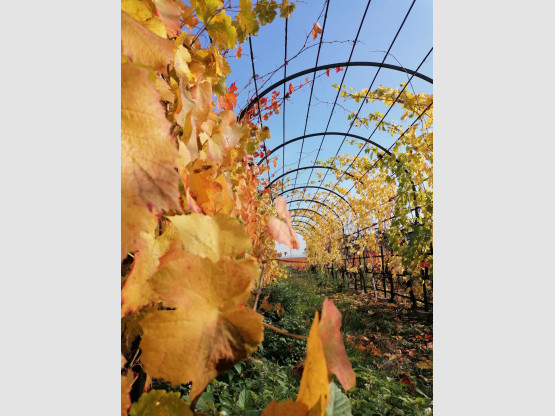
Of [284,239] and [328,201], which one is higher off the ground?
[328,201]

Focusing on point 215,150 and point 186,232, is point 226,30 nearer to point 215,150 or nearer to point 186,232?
point 215,150

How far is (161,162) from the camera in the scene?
254mm

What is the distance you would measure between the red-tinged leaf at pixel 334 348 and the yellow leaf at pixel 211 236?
113 millimetres

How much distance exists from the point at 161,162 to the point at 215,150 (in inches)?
15.3

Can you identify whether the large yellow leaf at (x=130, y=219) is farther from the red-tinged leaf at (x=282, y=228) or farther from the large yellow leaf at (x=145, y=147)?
the red-tinged leaf at (x=282, y=228)

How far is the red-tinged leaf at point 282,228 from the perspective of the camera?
46 centimetres

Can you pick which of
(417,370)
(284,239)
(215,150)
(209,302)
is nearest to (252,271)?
(209,302)

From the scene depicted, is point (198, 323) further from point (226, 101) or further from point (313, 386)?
point (226, 101)

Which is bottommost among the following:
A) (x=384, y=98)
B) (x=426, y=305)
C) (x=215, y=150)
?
(x=426, y=305)

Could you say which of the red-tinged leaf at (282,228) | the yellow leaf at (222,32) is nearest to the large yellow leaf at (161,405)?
the red-tinged leaf at (282,228)

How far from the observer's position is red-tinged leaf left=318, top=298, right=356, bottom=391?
11.8 inches

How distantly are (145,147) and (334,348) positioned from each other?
27cm

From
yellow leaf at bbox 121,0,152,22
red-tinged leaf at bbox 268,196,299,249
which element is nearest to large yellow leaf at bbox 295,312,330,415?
red-tinged leaf at bbox 268,196,299,249

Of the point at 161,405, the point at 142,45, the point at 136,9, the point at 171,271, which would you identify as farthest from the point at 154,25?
the point at 161,405
